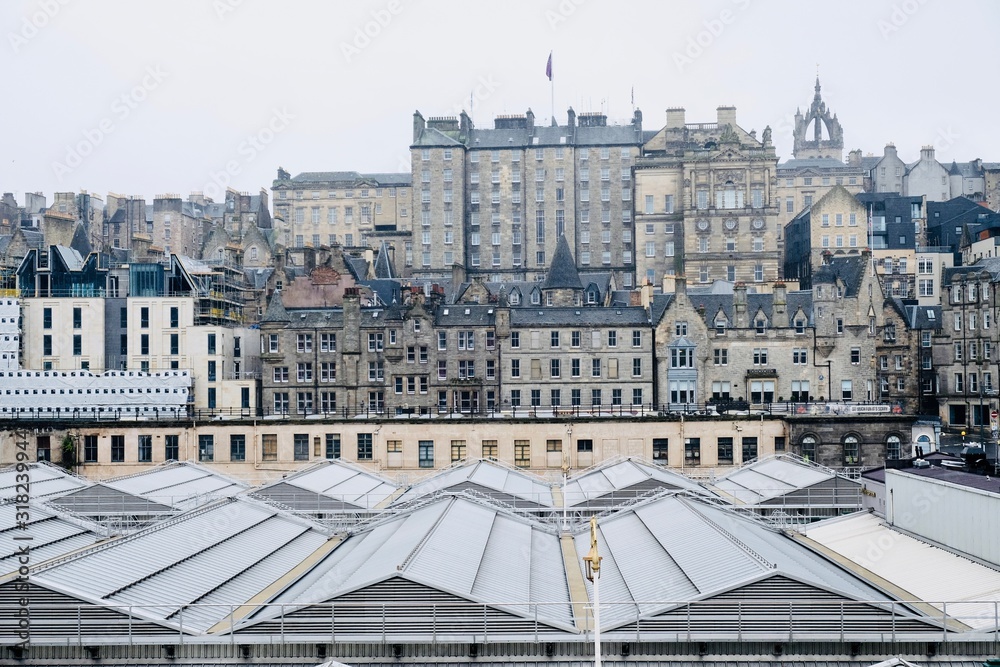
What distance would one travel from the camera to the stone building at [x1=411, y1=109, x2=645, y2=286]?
127875 mm

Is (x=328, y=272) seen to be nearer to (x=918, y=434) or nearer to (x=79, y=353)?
(x=79, y=353)

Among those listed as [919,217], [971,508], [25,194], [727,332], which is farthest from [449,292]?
[25,194]

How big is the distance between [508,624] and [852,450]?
5166 centimetres

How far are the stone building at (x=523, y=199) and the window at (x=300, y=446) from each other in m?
53.9

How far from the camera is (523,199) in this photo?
12975 cm

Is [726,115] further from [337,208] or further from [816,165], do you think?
[337,208]

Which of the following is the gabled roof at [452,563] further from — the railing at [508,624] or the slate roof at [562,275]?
the slate roof at [562,275]

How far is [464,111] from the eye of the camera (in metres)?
132

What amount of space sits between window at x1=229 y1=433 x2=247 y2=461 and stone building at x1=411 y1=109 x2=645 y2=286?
5459 centimetres

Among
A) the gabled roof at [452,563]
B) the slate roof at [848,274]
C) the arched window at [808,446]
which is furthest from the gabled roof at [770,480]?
the slate roof at [848,274]

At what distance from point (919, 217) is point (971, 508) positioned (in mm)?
97277

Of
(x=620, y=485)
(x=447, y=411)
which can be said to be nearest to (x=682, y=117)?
(x=447, y=411)

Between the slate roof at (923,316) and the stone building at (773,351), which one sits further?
the slate roof at (923,316)

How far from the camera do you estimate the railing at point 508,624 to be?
2758 centimetres
